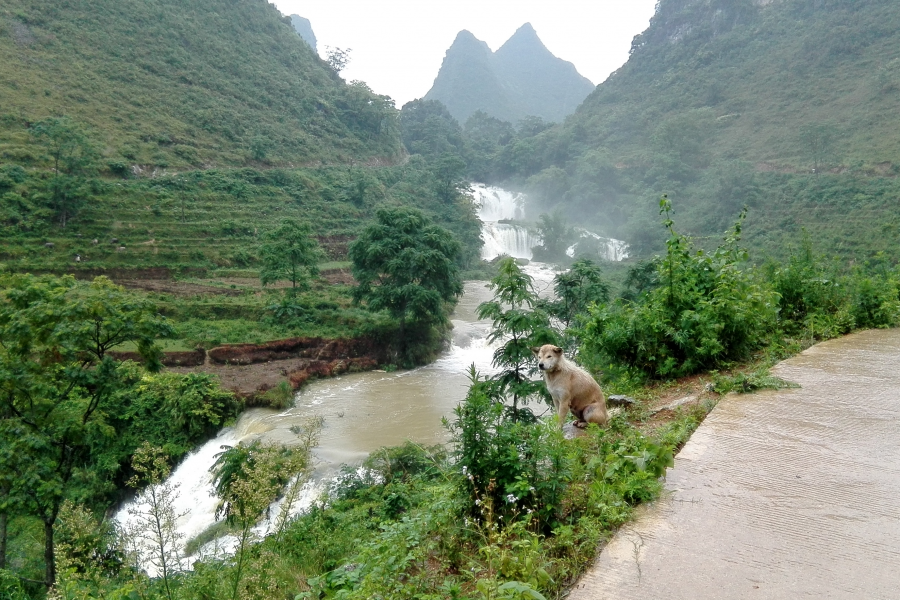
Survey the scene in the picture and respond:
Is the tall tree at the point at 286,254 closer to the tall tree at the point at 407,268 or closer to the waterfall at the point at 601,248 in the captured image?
the tall tree at the point at 407,268

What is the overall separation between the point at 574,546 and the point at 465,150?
224 feet

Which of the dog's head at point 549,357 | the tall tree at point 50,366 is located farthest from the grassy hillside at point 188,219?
the dog's head at point 549,357

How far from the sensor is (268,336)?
64.4 feet

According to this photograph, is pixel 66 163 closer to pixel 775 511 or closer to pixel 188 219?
pixel 188 219

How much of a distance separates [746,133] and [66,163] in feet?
166

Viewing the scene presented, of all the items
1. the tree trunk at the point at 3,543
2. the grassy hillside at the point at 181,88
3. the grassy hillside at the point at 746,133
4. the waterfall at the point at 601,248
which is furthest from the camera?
the waterfall at the point at 601,248

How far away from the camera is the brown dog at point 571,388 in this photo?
4.65 meters

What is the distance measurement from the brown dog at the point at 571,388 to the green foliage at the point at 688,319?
0.83 m

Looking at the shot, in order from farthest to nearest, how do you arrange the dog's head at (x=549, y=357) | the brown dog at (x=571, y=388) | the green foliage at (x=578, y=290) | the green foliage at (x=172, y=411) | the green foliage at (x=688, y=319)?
the green foliage at (x=578, y=290)
the green foliage at (x=172, y=411)
the green foliage at (x=688, y=319)
the dog's head at (x=549, y=357)
the brown dog at (x=571, y=388)

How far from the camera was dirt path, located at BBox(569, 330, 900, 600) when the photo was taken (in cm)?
235

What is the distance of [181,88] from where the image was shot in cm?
4453

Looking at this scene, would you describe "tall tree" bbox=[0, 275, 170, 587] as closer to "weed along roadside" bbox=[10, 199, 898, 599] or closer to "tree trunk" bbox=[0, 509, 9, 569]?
"tree trunk" bbox=[0, 509, 9, 569]

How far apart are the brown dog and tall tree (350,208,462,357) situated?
46.0ft

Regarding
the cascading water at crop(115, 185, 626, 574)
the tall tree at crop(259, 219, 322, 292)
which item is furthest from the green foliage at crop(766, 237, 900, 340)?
the tall tree at crop(259, 219, 322, 292)
